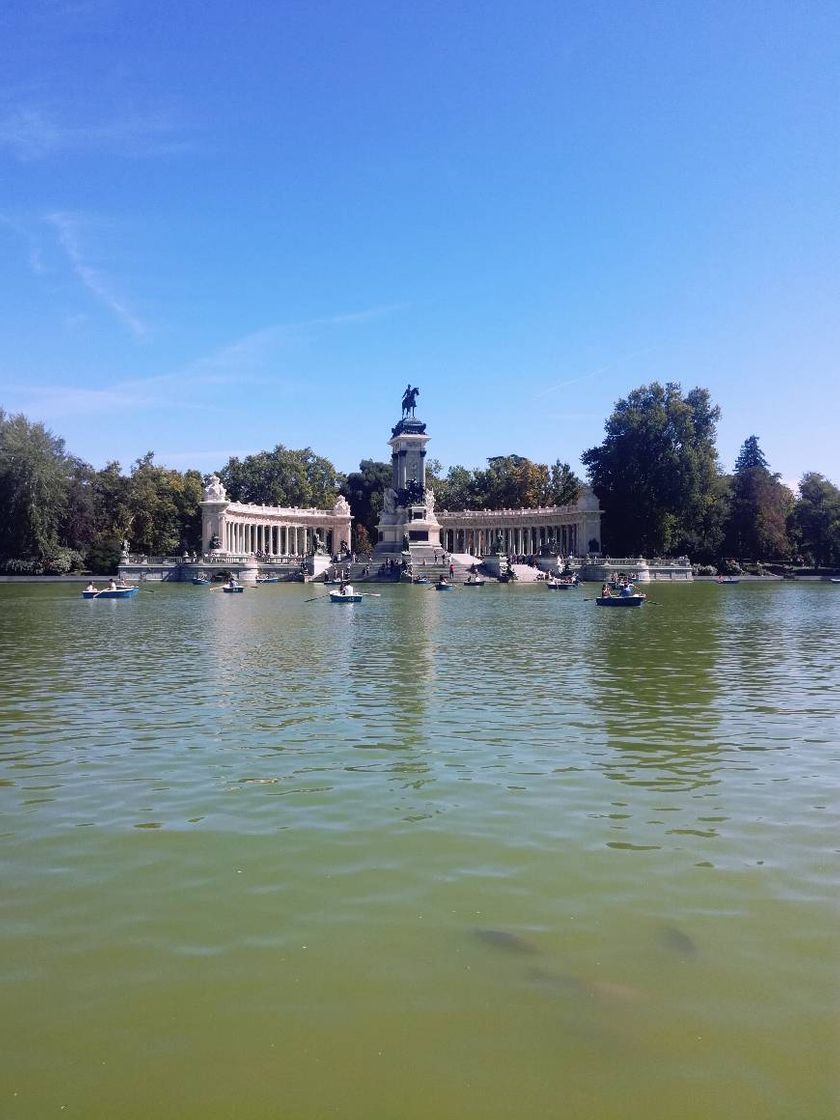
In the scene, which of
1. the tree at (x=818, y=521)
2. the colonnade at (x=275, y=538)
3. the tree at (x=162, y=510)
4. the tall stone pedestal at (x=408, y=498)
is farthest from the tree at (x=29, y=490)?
the tree at (x=818, y=521)

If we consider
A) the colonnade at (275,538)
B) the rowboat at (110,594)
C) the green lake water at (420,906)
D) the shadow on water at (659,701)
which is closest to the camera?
the green lake water at (420,906)

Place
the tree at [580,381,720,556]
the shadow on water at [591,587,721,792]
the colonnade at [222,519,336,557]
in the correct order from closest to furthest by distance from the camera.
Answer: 1. the shadow on water at [591,587,721,792]
2. the tree at [580,381,720,556]
3. the colonnade at [222,519,336,557]

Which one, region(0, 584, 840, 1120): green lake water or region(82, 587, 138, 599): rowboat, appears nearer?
region(0, 584, 840, 1120): green lake water

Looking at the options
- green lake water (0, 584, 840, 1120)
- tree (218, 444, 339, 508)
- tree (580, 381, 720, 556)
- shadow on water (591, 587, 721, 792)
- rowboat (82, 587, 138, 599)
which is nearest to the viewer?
green lake water (0, 584, 840, 1120)

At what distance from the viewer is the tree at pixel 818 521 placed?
90.3 metres

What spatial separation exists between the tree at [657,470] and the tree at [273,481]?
127 feet

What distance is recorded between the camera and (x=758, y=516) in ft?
308

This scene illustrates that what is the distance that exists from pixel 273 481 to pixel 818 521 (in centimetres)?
6148

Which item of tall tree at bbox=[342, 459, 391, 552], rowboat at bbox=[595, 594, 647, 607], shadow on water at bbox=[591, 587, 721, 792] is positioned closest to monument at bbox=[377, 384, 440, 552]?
tall tree at bbox=[342, 459, 391, 552]

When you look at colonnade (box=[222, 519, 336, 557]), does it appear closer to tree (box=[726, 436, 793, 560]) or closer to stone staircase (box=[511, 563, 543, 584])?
stone staircase (box=[511, 563, 543, 584])

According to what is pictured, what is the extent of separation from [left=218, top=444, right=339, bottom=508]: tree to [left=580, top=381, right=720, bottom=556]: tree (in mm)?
38800

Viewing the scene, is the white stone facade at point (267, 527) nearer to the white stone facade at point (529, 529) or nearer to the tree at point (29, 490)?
the white stone facade at point (529, 529)

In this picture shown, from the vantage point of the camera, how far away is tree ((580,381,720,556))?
8838 cm

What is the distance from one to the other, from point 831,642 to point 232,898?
79.3 feet
